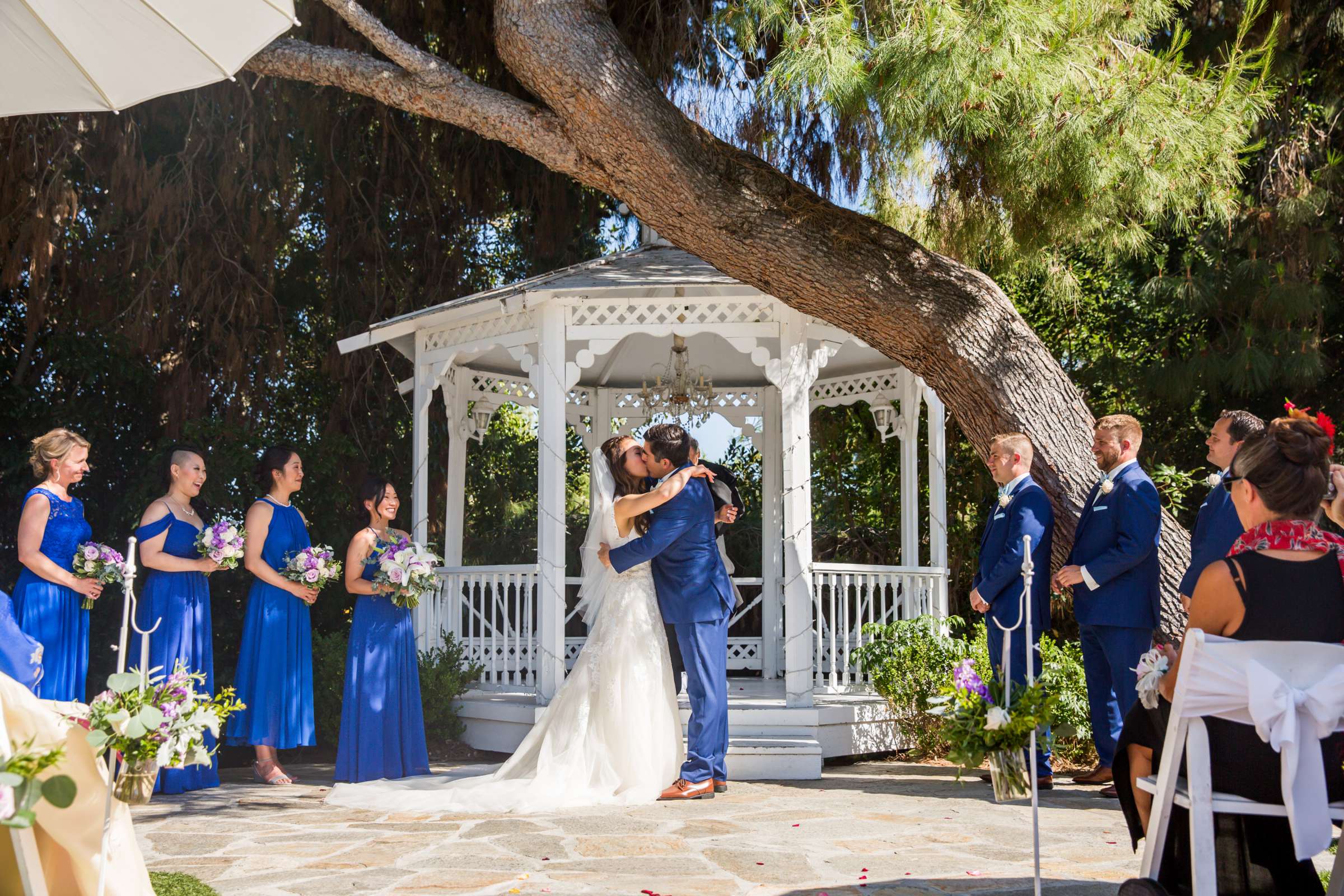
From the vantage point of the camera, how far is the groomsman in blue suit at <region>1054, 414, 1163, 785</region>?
6172mm

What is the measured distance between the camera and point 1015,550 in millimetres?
6387

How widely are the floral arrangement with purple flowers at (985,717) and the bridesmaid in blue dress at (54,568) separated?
4.72 metres

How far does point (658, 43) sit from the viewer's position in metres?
8.82

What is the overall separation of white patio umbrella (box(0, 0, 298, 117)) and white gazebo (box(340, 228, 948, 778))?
149 inches

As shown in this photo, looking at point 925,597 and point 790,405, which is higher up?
point 790,405

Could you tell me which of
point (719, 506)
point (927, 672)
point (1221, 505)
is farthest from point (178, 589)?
point (1221, 505)

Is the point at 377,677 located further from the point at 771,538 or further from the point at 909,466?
the point at 909,466

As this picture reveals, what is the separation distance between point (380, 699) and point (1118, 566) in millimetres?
4152

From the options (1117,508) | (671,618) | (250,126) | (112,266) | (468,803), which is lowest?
(468,803)

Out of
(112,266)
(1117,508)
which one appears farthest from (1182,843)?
(112,266)

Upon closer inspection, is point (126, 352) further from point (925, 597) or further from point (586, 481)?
point (925, 597)

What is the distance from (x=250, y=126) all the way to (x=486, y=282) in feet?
10.3

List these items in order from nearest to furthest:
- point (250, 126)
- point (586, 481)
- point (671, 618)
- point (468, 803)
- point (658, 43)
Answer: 1. point (468, 803)
2. point (671, 618)
3. point (658, 43)
4. point (250, 126)
5. point (586, 481)

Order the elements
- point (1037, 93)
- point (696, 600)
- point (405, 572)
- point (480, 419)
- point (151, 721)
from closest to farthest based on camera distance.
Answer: point (151, 721), point (1037, 93), point (696, 600), point (405, 572), point (480, 419)
